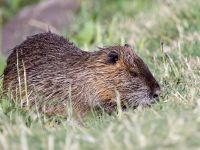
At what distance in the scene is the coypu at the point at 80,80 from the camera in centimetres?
571

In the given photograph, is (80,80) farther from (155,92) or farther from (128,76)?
(155,92)

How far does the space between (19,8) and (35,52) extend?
7.70 metres

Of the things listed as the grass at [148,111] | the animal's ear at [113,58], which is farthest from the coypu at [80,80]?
the grass at [148,111]

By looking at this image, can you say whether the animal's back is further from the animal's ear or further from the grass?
the grass

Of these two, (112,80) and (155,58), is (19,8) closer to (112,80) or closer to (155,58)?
(155,58)

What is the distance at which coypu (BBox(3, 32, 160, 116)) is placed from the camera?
571cm

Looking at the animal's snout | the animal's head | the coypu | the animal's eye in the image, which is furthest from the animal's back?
the animal's snout

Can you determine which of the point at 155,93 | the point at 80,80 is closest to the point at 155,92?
the point at 155,93

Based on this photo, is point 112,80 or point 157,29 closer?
point 112,80

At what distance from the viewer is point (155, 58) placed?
22.8 feet

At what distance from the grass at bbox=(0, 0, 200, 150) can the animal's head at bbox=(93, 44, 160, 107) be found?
0.44 ft

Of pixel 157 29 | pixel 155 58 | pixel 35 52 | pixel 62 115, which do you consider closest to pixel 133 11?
pixel 157 29

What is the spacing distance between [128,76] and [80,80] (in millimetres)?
384

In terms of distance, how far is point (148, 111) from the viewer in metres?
4.75
